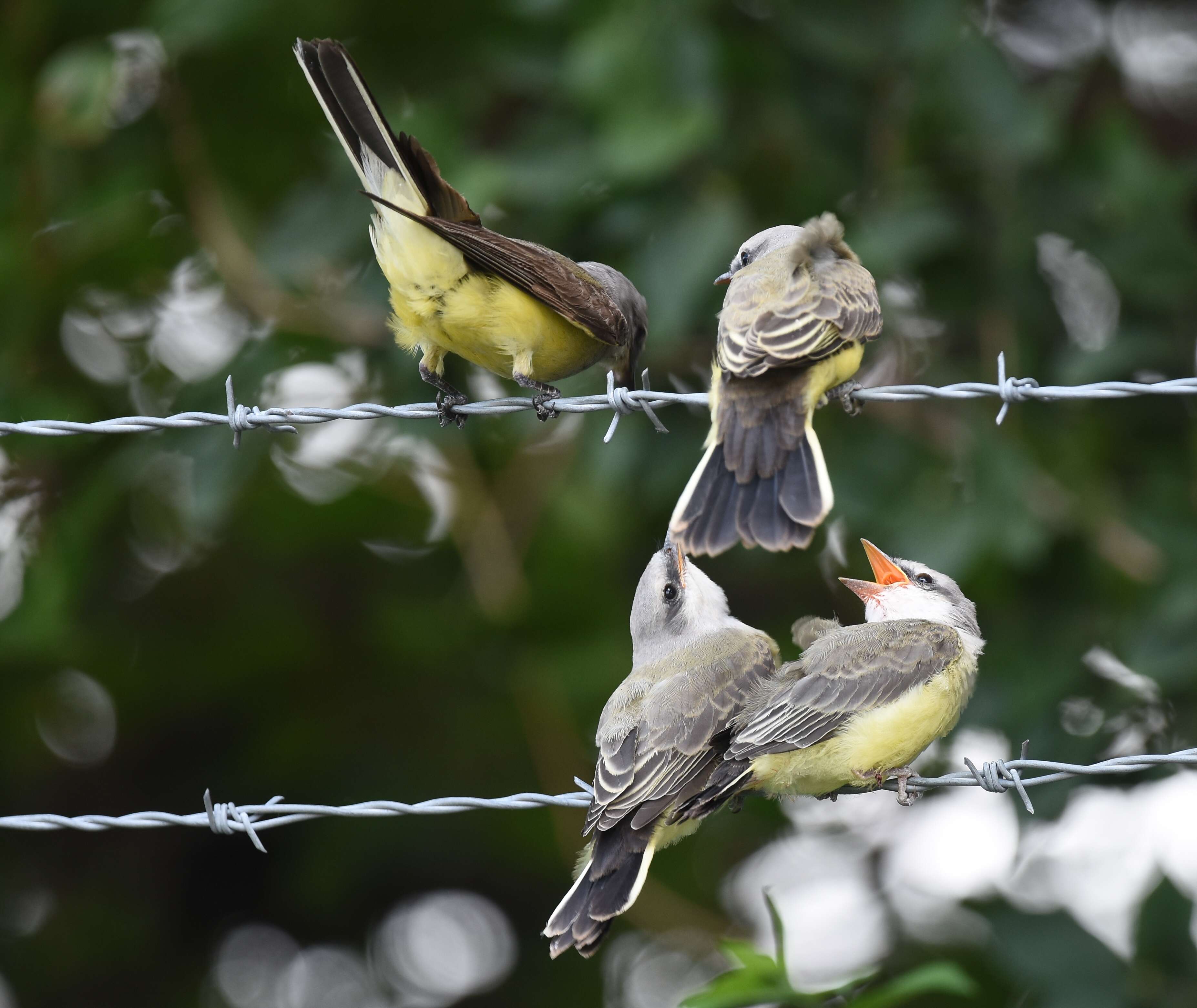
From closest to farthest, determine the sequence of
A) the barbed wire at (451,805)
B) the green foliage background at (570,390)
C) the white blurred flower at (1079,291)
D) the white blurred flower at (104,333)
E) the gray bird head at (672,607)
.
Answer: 1. the barbed wire at (451,805)
2. the gray bird head at (672,607)
3. the green foliage background at (570,390)
4. the white blurred flower at (1079,291)
5. the white blurred flower at (104,333)

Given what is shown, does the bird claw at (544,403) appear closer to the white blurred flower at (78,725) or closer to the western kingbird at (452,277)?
the western kingbird at (452,277)

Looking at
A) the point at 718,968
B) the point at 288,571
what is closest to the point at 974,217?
the point at 288,571

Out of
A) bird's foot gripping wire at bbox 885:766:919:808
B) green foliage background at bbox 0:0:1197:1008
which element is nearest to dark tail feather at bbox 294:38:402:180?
green foliage background at bbox 0:0:1197:1008

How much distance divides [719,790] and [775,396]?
1.13m

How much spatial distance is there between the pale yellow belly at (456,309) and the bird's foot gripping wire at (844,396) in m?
0.87

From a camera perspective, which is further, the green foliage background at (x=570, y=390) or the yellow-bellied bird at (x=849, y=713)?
the green foliage background at (x=570, y=390)

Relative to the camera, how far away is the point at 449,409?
3.96 m

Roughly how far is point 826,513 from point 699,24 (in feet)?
6.80

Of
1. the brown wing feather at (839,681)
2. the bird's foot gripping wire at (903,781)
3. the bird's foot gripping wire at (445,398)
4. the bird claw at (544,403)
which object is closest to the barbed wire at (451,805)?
the bird's foot gripping wire at (903,781)

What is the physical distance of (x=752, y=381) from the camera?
3.95 m

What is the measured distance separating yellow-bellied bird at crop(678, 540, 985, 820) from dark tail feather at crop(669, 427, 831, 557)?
39cm

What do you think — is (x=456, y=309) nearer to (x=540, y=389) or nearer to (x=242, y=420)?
(x=540, y=389)

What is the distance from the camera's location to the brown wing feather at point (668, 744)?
11.7 feet

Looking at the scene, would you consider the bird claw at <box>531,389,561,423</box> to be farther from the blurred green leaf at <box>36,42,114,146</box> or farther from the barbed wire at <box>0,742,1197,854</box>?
the blurred green leaf at <box>36,42,114,146</box>
